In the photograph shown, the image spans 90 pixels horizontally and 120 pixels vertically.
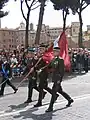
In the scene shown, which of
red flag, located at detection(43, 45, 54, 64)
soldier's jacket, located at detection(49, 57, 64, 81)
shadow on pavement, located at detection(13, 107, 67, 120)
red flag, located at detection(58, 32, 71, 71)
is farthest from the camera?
red flag, located at detection(43, 45, 54, 64)

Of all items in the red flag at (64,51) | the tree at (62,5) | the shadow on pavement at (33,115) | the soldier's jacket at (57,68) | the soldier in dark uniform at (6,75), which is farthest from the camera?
the tree at (62,5)

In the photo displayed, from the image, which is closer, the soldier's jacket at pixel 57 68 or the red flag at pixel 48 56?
the soldier's jacket at pixel 57 68

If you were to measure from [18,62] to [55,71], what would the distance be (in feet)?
35.8

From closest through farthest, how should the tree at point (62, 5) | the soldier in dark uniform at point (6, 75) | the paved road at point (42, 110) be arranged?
the paved road at point (42, 110) → the soldier in dark uniform at point (6, 75) → the tree at point (62, 5)

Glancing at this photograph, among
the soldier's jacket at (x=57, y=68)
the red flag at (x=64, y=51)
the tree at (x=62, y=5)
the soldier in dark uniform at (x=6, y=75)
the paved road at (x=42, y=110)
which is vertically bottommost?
the paved road at (x=42, y=110)

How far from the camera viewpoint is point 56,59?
365 inches

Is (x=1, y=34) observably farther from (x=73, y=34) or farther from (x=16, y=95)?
(x=16, y=95)

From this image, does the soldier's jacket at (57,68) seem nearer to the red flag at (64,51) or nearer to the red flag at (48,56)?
the red flag at (64,51)

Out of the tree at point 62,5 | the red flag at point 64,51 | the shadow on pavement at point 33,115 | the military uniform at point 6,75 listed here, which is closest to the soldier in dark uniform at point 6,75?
the military uniform at point 6,75

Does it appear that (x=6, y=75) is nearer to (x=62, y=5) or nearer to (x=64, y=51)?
(x=64, y=51)

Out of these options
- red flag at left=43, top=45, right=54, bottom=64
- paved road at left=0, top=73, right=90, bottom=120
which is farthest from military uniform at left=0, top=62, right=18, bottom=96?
red flag at left=43, top=45, right=54, bottom=64

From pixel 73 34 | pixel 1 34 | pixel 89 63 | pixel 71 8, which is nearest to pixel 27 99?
pixel 89 63

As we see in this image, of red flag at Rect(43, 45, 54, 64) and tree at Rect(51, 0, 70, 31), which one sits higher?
tree at Rect(51, 0, 70, 31)

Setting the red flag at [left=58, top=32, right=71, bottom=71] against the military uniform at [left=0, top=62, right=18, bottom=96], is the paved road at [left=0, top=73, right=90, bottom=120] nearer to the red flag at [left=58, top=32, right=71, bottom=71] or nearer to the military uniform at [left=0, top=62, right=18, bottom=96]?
the military uniform at [left=0, top=62, right=18, bottom=96]
